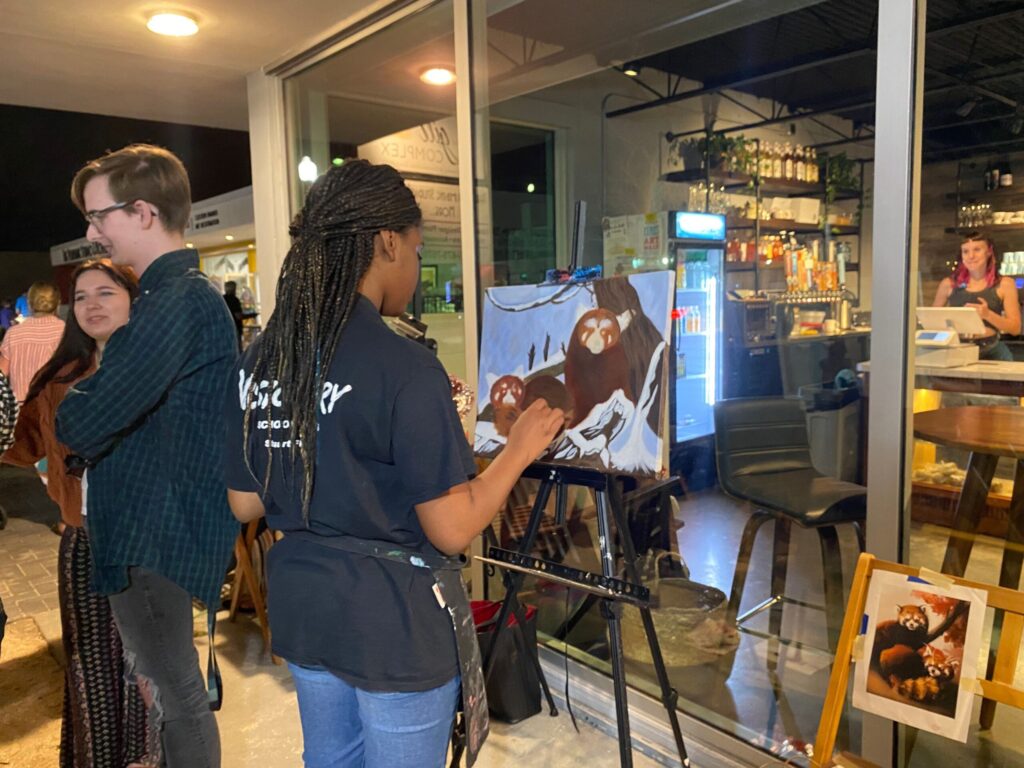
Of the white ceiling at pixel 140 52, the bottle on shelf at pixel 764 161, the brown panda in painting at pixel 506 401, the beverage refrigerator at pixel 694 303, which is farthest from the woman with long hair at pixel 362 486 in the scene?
the bottle on shelf at pixel 764 161

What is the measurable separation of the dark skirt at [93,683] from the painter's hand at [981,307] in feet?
8.08

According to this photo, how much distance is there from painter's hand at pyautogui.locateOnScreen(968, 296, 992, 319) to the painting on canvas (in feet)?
3.41

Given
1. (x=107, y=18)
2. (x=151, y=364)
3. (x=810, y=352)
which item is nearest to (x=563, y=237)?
(x=810, y=352)

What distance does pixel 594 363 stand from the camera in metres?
1.78

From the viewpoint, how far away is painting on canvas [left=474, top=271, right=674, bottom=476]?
168cm

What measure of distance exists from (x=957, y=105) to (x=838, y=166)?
2.09 m

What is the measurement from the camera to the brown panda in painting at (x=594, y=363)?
1.74 metres

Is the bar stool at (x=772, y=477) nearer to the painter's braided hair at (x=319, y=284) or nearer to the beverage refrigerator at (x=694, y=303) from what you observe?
the beverage refrigerator at (x=694, y=303)

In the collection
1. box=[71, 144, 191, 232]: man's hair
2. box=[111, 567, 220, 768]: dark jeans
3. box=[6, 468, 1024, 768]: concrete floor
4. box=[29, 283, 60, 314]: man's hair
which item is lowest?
box=[6, 468, 1024, 768]: concrete floor

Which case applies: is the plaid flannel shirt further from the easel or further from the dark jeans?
the easel

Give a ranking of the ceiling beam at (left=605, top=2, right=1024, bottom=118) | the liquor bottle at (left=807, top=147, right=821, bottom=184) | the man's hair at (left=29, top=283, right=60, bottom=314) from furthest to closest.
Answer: the liquor bottle at (left=807, top=147, right=821, bottom=184) → the man's hair at (left=29, top=283, right=60, bottom=314) → the ceiling beam at (left=605, top=2, right=1024, bottom=118)

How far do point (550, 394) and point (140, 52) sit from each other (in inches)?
113

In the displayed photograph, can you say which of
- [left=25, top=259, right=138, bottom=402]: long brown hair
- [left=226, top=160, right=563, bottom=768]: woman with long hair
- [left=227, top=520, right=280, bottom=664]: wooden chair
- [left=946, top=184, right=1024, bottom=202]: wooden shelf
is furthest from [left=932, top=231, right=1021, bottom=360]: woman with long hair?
[left=227, top=520, right=280, bottom=664]: wooden chair

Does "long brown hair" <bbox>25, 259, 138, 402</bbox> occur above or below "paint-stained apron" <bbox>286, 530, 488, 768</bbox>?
above
